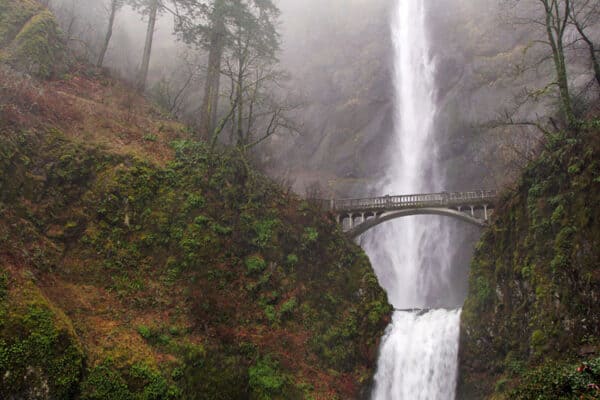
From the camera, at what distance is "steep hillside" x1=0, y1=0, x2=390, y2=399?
36.7 feet

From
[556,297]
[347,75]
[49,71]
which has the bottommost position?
[556,297]

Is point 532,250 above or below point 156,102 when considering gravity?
below

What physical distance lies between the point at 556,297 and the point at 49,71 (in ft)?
74.3

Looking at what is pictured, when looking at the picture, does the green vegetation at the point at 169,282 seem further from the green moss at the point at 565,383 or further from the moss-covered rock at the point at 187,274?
the green moss at the point at 565,383

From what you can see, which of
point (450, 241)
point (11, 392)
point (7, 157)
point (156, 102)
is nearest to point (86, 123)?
point (7, 157)

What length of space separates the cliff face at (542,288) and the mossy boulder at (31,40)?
21476 mm

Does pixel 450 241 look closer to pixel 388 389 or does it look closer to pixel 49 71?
pixel 388 389

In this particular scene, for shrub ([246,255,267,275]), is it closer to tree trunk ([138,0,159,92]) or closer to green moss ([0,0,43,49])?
tree trunk ([138,0,159,92])

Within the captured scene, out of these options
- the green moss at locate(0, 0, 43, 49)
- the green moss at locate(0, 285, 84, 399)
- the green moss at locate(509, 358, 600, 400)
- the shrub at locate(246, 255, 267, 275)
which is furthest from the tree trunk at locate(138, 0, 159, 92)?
the green moss at locate(509, 358, 600, 400)

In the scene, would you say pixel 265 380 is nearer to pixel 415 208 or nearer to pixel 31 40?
pixel 415 208

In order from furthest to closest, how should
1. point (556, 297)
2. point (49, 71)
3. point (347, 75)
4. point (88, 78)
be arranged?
1. point (347, 75)
2. point (88, 78)
3. point (49, 71)
4. point (556, 297)

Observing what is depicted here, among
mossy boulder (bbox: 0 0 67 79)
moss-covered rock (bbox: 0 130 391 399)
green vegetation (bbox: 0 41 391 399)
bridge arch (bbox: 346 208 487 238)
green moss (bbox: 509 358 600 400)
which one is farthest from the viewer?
bridge arch (bbox: 346 208 487 238)

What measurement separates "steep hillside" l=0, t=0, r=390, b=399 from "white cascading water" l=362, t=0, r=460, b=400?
146 centimetres

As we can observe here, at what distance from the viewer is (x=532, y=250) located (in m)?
15.2
